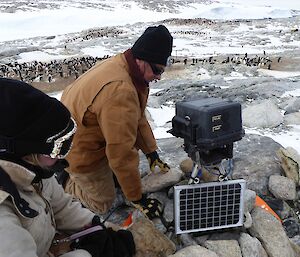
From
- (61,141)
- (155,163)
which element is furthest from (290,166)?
(61,141)

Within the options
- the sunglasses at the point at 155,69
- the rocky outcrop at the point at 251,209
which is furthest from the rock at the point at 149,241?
the sunglasses at the point at 155,69

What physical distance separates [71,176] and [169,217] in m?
1.11

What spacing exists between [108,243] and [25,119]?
1070mm

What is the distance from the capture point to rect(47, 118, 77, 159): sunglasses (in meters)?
2.10

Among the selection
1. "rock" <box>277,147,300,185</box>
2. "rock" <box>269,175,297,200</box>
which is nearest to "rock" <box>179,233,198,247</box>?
"rock" <box>269,175,297,200</box>

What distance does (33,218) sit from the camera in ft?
6.50

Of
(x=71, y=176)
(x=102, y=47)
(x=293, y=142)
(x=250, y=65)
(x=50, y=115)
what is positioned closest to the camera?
(x=50, y=115)

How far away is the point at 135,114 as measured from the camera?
10.2ft

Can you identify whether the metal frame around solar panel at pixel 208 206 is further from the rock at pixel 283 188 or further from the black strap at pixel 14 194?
the rock at pixel 283 188

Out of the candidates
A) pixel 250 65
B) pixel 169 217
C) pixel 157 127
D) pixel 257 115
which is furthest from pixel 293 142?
pixel 250 65

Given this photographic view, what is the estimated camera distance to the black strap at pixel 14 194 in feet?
5.88

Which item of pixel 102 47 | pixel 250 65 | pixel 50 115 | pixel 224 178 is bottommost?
pixel 102 47

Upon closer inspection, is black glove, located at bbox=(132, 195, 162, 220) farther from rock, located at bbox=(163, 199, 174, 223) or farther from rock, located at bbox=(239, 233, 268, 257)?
rock, located at bbox=(239, 233, 268, 257)

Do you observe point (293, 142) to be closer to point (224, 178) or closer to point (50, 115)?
point (224, 178)
